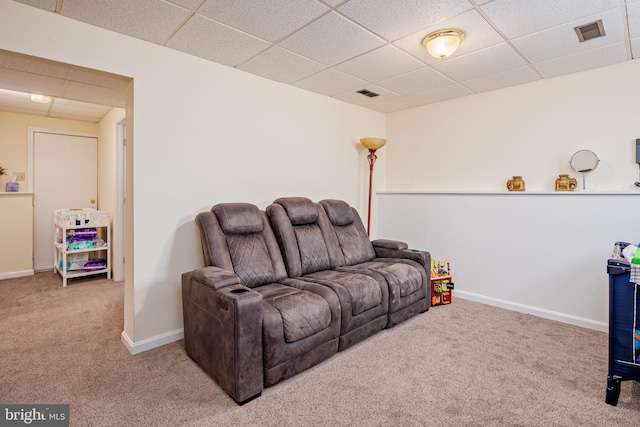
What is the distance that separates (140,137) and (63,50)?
0.69 metres

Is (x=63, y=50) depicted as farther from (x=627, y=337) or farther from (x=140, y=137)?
(x=627, y=337)

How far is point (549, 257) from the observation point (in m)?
3.21

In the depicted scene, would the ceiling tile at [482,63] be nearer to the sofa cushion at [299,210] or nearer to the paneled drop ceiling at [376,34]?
the paneled drop ceiling at [376,34]

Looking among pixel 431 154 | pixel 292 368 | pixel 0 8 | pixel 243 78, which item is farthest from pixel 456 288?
pixel 0 8

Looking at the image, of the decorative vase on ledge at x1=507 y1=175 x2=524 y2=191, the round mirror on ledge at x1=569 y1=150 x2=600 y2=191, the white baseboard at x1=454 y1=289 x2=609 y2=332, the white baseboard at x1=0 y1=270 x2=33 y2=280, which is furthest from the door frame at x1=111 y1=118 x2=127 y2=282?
the round mirror on ledge at x1=569 y1=150 x2=600 y2=191

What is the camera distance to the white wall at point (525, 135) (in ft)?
9.61

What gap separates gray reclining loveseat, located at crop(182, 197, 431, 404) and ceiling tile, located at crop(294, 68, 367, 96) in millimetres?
1270

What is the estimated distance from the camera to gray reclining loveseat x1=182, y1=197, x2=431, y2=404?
191cm

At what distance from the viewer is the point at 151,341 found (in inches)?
101

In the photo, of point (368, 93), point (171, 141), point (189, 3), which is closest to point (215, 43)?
point (189, 3)

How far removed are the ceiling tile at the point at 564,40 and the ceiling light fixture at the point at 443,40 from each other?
0.53 meters

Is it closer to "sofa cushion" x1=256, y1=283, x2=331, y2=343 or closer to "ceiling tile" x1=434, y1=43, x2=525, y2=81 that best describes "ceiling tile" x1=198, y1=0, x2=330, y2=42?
"ceiling tile" x1=434, y1=43, x2=525, y2=81

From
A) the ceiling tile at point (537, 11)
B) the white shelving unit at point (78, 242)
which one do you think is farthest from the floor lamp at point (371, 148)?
the white shelving unit at point (78, 242)

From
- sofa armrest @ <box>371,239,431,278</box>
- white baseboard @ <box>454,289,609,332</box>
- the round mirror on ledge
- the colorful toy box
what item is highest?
the round mirror on ledge
